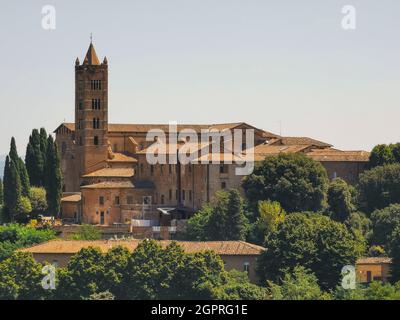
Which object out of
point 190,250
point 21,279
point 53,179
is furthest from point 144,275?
point 53,179

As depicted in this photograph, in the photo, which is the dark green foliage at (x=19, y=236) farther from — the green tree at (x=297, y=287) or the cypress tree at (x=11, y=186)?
the green tree at (x=297, y=287)

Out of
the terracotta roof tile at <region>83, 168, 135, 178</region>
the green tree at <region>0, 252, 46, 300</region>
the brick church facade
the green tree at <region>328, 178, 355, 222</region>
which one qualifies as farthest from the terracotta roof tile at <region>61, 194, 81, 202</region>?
the green tree at <region>0, 252, 46, 300</region>

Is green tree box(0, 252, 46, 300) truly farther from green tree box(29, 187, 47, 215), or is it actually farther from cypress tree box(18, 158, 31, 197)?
green tree box(29, 187, 47, 215)

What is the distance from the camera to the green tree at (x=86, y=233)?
7106 centimetres

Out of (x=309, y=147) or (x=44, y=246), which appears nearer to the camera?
(x=44, y=246)

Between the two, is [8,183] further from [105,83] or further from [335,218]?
[335,218]

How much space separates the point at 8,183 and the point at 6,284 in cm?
1542

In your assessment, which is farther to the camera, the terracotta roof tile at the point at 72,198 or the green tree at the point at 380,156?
the terracotta roof tile at the point at 72,198

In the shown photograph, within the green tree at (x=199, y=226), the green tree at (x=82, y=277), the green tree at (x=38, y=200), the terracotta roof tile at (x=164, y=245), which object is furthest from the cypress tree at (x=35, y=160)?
the green tree at (x=82, y=277)

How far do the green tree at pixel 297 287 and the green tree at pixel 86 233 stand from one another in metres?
13.4

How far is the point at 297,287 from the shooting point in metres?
56.0

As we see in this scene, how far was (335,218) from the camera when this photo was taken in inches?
2746

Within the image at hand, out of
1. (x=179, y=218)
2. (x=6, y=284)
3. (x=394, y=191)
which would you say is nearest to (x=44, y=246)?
(x=6, y=284)
